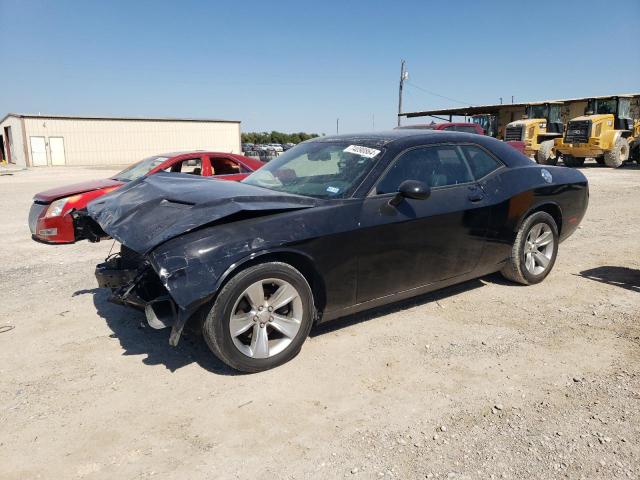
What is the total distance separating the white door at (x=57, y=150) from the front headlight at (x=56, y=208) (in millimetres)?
35970

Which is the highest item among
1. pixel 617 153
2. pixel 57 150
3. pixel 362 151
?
pixel 362 151

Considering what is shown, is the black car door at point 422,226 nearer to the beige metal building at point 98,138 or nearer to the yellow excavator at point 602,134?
the yellow excavator at point 602,134

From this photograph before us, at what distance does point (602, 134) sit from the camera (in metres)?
20.6

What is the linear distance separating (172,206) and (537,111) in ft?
83.2

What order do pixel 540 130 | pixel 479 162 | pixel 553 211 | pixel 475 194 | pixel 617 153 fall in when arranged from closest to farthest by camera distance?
pixel 475 194 < pixel 479 162 < pixel 553 211 < pixel 617 153 < pixel 540 130

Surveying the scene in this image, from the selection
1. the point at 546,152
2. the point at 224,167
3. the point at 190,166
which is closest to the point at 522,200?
the point at 224,167

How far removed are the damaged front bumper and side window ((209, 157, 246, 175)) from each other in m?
4.48

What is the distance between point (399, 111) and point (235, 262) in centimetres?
4019

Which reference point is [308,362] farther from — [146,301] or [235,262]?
[146,301]

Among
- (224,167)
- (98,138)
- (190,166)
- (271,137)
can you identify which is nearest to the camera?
(190,166)

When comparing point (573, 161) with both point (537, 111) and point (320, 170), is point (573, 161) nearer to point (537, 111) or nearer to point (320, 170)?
point (537, 111)

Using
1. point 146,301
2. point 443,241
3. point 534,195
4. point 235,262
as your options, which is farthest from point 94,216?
point 534,195

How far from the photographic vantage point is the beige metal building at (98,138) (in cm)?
3781

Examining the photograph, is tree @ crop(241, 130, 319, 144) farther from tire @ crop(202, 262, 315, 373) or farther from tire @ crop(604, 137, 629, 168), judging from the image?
tire @ crop(202, 262, 315, 373)
